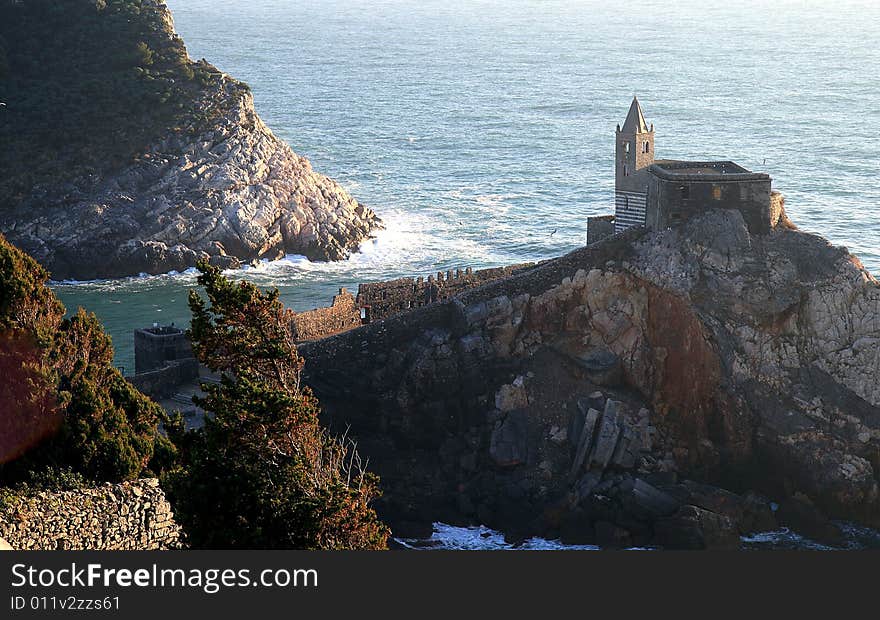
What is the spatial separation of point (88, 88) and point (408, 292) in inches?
1550

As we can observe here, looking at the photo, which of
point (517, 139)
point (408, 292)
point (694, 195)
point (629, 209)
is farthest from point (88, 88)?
point (694, 195)

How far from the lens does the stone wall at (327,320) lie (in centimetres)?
4919

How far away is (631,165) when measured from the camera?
172ft

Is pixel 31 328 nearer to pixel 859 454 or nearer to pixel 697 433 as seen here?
pixel 697 433

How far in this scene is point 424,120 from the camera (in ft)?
443

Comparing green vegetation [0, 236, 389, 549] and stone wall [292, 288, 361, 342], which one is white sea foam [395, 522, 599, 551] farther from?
green vegetation [0, 236, 389, 549]

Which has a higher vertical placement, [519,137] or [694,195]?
[694,195]

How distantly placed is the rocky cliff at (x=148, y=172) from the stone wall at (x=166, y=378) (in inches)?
1066

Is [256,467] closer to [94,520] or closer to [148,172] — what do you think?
[94,520]

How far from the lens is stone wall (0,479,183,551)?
25.0m

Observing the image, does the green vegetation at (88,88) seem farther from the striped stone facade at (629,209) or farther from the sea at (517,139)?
the striped stone facade at (629,209)

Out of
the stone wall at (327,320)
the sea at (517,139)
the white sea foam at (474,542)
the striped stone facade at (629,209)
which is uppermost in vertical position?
the striped stone facade at (629,209)

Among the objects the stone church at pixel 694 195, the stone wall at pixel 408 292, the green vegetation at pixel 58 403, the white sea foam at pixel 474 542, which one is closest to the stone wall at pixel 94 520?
the green vegetation at pixel 58 403

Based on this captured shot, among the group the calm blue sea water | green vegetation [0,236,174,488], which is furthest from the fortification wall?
green vegetation [0,236,174,488]
